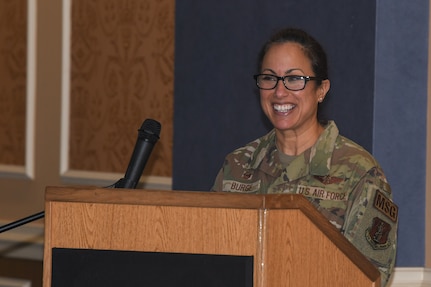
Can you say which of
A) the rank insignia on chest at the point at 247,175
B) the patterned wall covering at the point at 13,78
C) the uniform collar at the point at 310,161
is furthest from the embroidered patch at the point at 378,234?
the patterned wall covering at the point at 13,78

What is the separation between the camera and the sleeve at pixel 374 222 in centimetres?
257

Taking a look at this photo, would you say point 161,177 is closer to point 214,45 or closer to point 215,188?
point 214,45

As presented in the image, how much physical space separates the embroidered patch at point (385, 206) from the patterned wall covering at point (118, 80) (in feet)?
7.01

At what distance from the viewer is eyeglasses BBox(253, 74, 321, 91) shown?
2.87 m

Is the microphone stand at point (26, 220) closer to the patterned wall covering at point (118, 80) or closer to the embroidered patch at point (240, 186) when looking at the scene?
the embroidered patch at point (240, 186)


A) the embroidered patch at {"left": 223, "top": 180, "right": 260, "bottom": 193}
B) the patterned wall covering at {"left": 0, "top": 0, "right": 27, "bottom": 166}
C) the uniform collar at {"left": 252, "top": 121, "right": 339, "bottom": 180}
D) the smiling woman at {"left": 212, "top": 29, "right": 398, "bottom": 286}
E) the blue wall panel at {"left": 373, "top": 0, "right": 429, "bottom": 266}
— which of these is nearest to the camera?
the smiling woman at {"left": 212, "top": 29, "right": 398, "bottom": 286}

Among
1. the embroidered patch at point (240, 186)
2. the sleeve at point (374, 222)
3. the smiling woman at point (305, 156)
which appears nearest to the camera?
the sleeve at point (374, 222)

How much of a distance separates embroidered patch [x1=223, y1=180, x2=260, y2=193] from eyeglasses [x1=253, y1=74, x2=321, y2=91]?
11.5 inches

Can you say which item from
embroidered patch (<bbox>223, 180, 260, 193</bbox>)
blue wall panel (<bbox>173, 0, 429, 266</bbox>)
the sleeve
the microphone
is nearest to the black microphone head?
the microphone

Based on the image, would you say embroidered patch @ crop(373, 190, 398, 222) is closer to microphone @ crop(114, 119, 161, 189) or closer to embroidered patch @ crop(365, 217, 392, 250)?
embroidered patch @ crop(365, 217, 392, 250)

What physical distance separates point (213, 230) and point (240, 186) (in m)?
0.97

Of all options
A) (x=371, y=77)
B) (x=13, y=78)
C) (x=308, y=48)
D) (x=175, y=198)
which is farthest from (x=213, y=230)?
(x=13, y=78)

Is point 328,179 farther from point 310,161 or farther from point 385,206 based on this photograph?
point 385,206

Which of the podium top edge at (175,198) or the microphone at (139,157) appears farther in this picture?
the microphone at (139,157)
